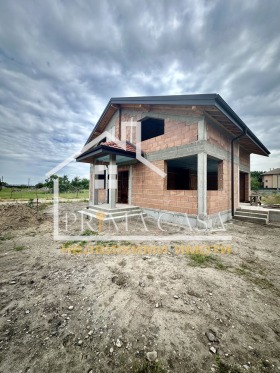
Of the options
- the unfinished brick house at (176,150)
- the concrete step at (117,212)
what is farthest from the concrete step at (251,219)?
the concrete step at (117,212)

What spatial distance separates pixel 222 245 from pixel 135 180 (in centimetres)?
579

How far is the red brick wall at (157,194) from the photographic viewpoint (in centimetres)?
659

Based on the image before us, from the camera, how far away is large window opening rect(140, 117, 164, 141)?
948 cm

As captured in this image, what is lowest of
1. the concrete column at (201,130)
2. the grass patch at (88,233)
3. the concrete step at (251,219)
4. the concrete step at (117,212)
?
the grass patch at (88,233)

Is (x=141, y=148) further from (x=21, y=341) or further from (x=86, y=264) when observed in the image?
(x=21, y=341)

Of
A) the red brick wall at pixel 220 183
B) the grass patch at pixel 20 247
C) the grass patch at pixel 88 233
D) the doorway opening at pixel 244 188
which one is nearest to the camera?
the grass patch at pixel 20 247

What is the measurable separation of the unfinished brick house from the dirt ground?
10.7 ft

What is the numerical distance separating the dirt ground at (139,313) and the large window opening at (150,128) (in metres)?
7.83

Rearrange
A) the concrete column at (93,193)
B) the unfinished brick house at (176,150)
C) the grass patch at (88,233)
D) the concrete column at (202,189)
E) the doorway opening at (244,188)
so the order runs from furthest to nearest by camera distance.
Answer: the doorway opening at (244,188) < the concrete column at (93,193) < the unfinished brick house at (176,150) < the concrete column at (202,189) < the grass patch at (88,233)

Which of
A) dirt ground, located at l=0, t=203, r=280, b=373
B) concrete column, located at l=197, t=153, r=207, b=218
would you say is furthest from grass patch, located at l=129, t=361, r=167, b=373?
concrete column, located at l=197, t=153, r=207, b=218

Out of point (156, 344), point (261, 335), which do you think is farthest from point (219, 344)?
point (156, 344)

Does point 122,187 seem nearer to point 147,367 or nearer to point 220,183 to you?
point 220,183

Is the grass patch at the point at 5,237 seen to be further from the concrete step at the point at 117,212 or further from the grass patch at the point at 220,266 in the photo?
the grass patch at the point at 220,266

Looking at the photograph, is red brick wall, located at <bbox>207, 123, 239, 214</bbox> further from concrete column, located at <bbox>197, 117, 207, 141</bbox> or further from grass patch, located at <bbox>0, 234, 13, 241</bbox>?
grass patch, located at <bbox>0, 234, 13, 241</bbox>
